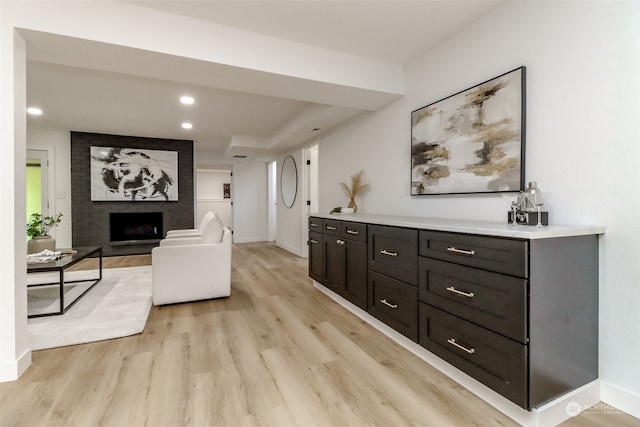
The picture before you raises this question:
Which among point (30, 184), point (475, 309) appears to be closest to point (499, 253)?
point (475, 309)

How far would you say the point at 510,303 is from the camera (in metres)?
1.40

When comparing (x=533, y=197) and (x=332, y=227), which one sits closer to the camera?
(x=533, y=197)

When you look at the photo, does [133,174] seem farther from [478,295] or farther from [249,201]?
[478,295]

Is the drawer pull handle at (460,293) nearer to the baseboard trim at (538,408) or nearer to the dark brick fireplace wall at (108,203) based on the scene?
the baseboard trim at (538,408)

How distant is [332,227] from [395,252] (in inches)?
42.1

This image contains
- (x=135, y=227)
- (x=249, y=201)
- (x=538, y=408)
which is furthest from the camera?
(x=249, y=201)

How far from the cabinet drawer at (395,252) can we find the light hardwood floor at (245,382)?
541mm

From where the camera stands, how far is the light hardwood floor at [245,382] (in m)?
1.45

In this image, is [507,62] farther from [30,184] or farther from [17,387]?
[30,184]

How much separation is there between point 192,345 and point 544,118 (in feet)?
9.05

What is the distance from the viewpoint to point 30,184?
6.58 meters

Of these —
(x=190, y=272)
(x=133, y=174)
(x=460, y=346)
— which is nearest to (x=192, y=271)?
(x=190, y=272)

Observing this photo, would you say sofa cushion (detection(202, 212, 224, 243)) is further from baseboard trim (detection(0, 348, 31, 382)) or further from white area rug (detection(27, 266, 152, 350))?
baseboard trim (detection(0, 348, 31, 382))

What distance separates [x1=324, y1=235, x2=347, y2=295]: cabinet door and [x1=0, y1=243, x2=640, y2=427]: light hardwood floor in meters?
0.40
